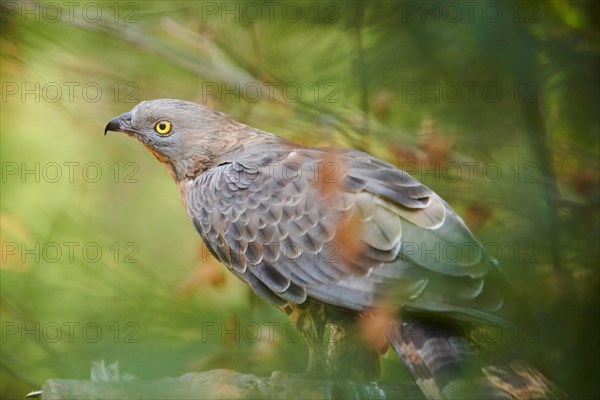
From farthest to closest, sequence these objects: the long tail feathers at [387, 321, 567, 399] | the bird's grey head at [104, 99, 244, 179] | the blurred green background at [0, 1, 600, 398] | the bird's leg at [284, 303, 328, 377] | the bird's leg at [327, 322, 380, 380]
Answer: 1. the bird's grey head at [104, 99, 244, 179]
2. the bird's leg at [327, 322, 380, 380]
3. the bird's leg at [284, 303, 328, 377]
4. the long tail feathers at [387, 321, 567, 399]
5. the blurred green background at [0, 1, 600, 398]

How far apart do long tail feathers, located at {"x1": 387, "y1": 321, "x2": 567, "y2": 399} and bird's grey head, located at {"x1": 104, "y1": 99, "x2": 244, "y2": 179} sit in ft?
5.13

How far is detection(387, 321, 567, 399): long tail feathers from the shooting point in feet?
8.89

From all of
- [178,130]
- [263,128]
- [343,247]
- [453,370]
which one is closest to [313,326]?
[343,247]

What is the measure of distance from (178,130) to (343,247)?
1.26m

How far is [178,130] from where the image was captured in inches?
173

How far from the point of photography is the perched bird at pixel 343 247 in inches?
122

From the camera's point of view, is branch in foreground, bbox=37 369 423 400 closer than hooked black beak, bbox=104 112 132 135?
Yes

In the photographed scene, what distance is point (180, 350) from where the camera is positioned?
107 inches

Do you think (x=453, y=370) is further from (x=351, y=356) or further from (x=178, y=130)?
(x=178, y=130)

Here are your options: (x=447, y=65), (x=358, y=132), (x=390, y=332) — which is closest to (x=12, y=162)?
(x=358, y=132)

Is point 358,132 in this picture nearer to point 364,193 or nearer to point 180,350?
point 364,193

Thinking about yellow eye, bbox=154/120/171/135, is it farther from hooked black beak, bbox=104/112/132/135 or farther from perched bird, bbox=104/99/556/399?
hooked black beak, bbox=104/112/132/135

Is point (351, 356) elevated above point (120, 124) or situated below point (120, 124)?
below

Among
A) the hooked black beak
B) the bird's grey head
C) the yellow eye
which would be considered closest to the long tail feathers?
the bird's grey head
